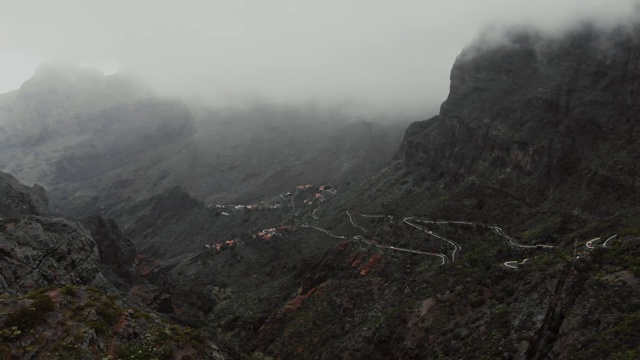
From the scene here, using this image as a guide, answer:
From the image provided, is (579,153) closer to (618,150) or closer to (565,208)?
(618,150)

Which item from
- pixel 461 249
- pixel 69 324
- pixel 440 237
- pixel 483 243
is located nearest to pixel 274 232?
pixel 440 237

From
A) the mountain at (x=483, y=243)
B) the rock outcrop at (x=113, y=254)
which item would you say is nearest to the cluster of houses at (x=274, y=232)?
the mountain at (x=483, y=243)

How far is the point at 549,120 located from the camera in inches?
3622

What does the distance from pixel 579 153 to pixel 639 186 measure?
1537cm

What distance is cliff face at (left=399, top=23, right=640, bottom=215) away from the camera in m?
77.5

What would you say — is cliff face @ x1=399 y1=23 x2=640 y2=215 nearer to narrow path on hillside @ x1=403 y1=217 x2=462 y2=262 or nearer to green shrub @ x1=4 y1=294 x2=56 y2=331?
narrow path on hillside @ x1=403 y1=217 x2=462 y2=262

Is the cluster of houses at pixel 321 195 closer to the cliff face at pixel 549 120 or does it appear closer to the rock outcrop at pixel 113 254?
the cliff face at pixel 549 120

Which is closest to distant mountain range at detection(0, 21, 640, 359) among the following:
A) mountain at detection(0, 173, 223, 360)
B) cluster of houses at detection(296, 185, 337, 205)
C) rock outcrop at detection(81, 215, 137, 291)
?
mountain at detection(0, 173, 223, 360)

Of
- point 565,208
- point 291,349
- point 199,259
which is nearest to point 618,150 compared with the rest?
point 565,208

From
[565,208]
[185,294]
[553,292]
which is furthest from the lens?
[185,294]

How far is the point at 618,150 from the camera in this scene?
253 ft

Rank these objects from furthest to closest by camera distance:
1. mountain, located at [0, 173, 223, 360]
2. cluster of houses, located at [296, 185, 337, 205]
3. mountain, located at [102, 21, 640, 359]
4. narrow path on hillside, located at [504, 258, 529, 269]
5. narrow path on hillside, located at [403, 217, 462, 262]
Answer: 1. cluster of houses, located at [296, 185, 337, 205]
2. narrow path on hillside, located at [403, 217, 462, 262]
3. narrow path on hillside, located at [504, 258, 529, 269]
4. mountain, located at [102, 21, 640, 359]
5. mountain, located at [0, 173, 223, 360]

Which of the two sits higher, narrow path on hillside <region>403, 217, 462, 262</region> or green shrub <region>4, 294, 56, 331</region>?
green shrub <region>4, 294, 56, 331</region>

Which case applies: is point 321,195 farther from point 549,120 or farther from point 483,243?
point 483,243
